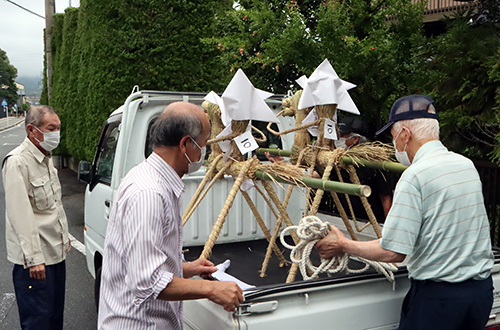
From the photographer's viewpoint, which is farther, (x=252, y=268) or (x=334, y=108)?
(x=252, y=268)

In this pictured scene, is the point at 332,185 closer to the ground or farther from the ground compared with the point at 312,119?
closer to the ground

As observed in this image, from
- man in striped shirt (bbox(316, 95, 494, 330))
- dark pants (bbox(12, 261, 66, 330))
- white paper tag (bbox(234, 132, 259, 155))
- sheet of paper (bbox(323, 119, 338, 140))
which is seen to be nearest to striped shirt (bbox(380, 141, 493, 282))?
man in striped shirt (bbox(316, 95, 494, 330))

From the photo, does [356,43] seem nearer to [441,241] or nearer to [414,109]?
[414,109]

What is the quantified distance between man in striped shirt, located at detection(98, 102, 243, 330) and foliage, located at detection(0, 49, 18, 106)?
299ft

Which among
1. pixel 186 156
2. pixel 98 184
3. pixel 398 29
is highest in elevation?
pixel 398 29

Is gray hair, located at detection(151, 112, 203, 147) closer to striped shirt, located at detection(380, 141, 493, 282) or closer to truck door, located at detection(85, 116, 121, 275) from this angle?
striped shirt, located at detection(380, 141, 493, 282)

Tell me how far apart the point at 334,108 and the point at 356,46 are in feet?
7.80

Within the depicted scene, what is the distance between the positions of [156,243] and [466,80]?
13.8 ft

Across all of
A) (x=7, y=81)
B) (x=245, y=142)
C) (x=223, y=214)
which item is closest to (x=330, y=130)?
(x=245, y=142)

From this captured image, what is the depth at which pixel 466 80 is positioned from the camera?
4.81 meters

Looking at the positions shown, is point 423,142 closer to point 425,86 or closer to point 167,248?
point 167,248

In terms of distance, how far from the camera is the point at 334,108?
334 centimetres

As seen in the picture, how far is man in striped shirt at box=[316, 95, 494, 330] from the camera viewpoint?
2.09 metres

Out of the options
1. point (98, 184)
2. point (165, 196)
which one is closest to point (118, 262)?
point (165, 196)
